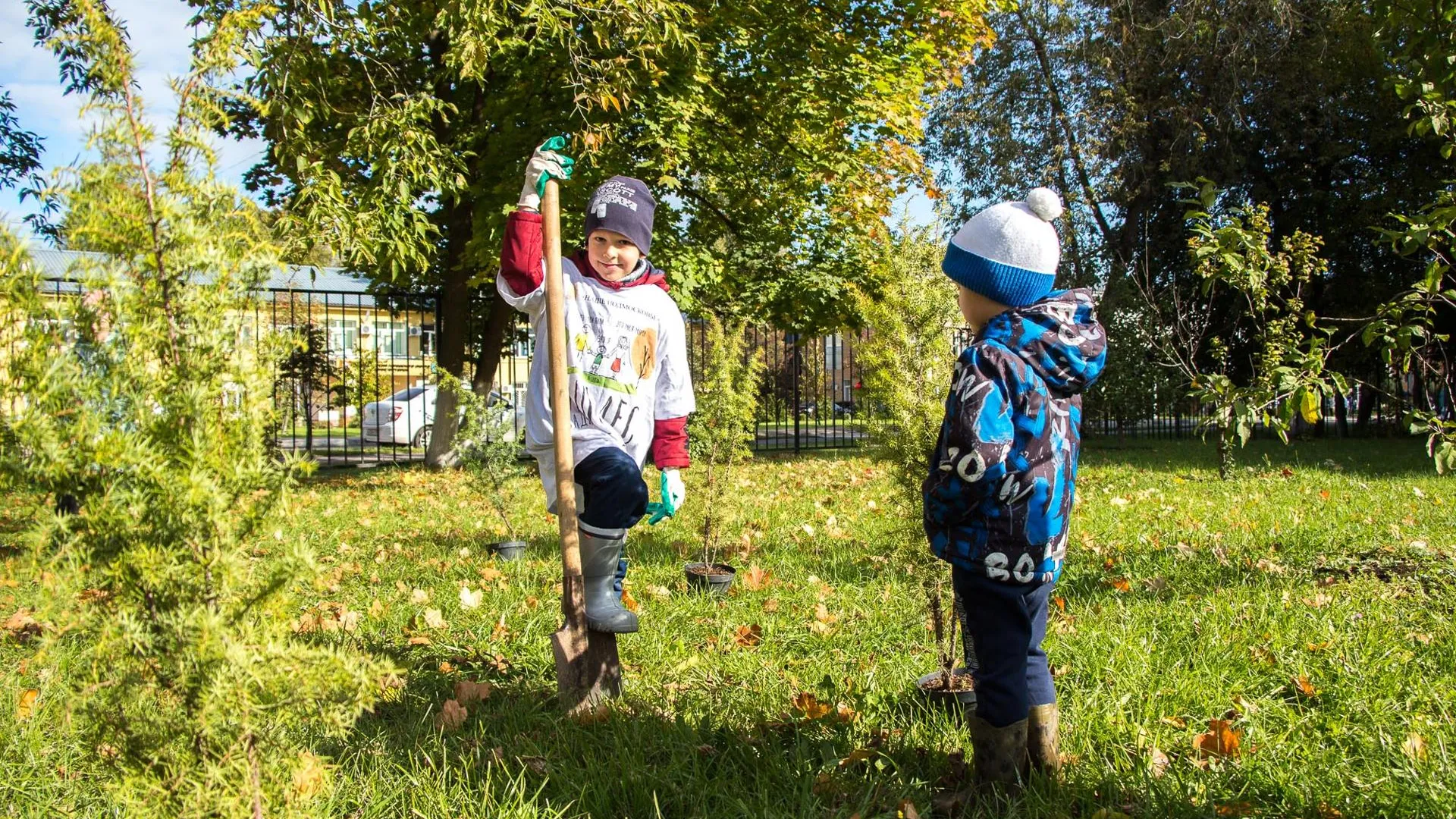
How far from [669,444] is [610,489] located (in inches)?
17.2

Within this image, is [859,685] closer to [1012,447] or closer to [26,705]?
[1012,447]

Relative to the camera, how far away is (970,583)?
233cm

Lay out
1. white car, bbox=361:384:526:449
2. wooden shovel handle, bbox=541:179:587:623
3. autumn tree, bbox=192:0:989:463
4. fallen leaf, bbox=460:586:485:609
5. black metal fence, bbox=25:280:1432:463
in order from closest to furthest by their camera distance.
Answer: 1. wooden shovel handle, bbox=541:179:587:623
2. fallen leaf, bbox=460:586:485:609
3. autumn tree, bbox=192:0:989:463
4. black metal fence, bbox=25:280:1432:463
5. white car, bbox=361:384:526:449

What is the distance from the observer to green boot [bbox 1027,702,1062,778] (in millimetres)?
2414

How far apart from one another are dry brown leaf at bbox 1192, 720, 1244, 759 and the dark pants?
0.59 meters

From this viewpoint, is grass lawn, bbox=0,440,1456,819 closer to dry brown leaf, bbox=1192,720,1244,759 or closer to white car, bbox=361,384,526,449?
dry brown leaf, bbox=1192,720,1244,759

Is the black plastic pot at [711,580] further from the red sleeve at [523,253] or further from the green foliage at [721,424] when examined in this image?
the red sleeve at [523,253]

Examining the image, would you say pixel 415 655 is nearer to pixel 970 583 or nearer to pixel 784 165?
pixel 970 583

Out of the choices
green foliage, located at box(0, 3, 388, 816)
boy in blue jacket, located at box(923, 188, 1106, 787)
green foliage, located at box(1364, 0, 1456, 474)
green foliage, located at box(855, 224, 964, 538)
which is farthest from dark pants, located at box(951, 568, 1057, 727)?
green foliage, located at box(1364, 0, 1456, 474)

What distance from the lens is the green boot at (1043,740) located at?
241 centimetres

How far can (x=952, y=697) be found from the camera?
285 cm

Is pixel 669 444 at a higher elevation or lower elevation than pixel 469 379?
lower

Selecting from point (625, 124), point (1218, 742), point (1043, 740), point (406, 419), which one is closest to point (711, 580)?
point (1043, 740)

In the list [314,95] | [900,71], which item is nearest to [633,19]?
[314,95]
